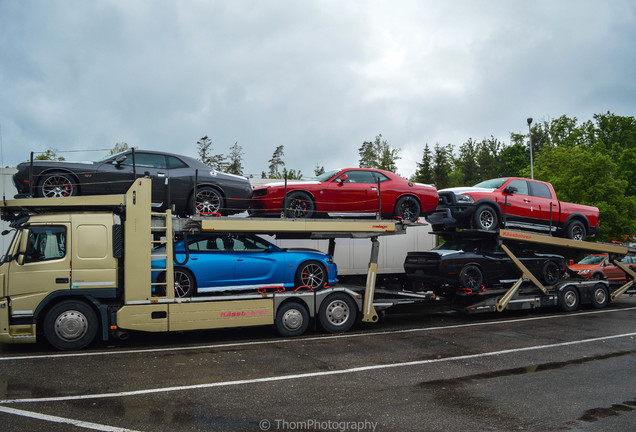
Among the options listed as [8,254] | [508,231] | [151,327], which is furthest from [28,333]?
[508,231]

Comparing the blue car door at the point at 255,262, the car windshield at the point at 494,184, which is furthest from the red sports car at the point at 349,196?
the car windshield at the point at 494,184

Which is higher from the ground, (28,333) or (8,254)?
(8,254)

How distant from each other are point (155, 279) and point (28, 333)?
80.3 inches

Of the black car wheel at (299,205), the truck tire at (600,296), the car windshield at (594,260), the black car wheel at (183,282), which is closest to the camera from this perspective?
the black car wheel at (183,282)

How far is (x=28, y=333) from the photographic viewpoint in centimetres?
771

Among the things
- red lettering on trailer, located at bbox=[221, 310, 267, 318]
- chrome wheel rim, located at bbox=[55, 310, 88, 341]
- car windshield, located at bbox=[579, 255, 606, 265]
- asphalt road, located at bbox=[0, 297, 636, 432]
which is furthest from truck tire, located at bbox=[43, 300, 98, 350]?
car windshield, located at bbox=[579, 255, 606, 265]

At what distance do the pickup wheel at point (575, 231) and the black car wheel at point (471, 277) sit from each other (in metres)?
2.74

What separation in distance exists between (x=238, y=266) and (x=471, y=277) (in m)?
5.53

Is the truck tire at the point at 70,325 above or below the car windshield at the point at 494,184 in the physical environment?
Result: below

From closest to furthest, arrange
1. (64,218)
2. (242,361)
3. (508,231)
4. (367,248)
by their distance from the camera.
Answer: (242,361), (64,218), (508,231), (367,248)

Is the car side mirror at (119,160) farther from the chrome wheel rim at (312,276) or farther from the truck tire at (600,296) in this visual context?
the truck tire at (600,296)

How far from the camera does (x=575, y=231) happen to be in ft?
40.8

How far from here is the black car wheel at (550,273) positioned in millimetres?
12445

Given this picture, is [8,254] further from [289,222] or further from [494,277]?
[494,277]
